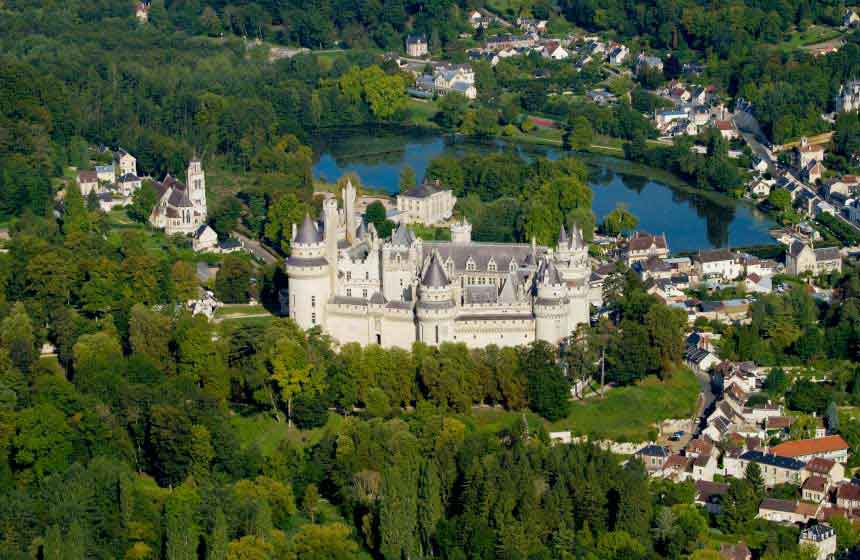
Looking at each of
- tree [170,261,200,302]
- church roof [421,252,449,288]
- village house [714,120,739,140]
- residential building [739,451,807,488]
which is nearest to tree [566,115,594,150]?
village house [714,120,739,140]

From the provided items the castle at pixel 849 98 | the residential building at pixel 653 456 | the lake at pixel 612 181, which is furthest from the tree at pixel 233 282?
the castle at pixel 849 98

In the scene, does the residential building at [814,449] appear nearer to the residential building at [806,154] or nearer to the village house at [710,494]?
the village house at [710,494]

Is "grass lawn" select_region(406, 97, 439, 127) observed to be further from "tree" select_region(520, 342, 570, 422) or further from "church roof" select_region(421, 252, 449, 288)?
"tree" select_region(520, 342, 570, 422)

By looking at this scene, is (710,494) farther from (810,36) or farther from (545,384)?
(810,36)

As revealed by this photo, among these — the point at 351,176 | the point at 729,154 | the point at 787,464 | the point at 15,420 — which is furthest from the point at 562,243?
the point at 729,154

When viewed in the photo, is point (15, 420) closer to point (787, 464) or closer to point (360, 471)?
point (360, 471)
